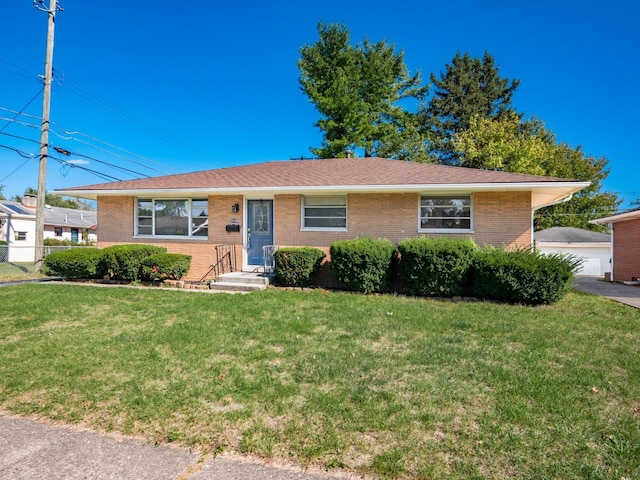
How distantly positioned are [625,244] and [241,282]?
15.6 m

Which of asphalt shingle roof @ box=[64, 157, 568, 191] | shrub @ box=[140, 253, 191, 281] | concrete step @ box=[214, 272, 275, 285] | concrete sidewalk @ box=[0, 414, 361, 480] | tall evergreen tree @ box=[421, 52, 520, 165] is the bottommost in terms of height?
concrete sidewalk @ box=[0, 414, 361, 480]

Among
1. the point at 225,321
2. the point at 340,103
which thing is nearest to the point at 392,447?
the point at 225,321

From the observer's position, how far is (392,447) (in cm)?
263

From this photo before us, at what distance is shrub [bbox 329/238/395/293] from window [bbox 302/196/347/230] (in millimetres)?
1697

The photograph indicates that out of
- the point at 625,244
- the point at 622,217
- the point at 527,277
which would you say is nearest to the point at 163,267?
the point at 527,277

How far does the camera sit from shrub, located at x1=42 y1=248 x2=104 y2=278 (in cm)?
1073

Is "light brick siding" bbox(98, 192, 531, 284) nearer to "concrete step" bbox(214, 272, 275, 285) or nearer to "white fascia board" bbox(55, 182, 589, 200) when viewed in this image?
"white fascia board" bbox(55, 182, 589, 200)

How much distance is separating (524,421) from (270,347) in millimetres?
3009

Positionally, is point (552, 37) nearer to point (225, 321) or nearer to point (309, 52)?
point (309, 52)

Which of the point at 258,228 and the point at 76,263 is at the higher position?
the point at 258,228

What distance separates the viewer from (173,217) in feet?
39.4

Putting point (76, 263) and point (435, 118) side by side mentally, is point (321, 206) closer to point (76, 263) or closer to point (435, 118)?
point (76, 263)

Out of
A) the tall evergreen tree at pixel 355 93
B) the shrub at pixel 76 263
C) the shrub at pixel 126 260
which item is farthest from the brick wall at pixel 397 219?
the tall evergreen tree at pixel 355 93

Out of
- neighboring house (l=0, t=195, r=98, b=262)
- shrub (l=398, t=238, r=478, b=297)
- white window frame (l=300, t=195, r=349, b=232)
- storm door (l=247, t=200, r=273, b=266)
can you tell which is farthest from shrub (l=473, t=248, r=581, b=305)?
neighboring house (l=0, t=195, r=98, b=262)
